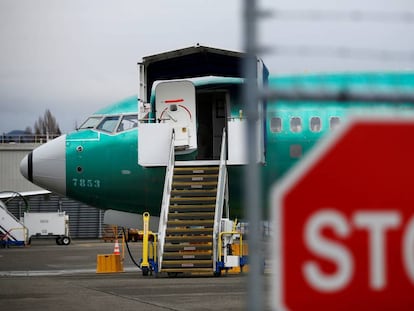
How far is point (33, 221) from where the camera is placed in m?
47.2

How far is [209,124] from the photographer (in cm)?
2234

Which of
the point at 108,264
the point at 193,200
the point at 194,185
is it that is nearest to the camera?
the point at 193,200

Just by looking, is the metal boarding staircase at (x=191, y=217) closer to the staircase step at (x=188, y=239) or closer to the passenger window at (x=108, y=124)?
the staircase step at (x=188, y=239)

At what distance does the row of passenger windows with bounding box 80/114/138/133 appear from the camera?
2195 cm

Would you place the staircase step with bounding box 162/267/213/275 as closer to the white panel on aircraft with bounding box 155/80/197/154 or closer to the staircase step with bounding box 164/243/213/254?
the staircase step with bounding box 164/243/213/254

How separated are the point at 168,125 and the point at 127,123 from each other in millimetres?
1588

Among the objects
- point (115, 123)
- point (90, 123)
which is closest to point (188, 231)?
point (115, 123)

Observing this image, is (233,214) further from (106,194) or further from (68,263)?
(68,263)

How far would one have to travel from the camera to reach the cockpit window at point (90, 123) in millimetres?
22438

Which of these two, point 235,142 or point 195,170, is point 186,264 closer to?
point 195,170

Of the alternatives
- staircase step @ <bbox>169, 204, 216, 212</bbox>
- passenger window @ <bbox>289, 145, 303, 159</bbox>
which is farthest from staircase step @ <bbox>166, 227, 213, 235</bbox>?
passenger window @ <bbox>289, 145, 303, 159</bbox>

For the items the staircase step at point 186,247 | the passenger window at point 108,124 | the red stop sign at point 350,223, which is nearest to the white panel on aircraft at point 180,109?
the passenger window at point 108,124

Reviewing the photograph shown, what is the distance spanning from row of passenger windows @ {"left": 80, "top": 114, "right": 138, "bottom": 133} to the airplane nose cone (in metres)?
0.84

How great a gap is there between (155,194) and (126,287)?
219 inches
